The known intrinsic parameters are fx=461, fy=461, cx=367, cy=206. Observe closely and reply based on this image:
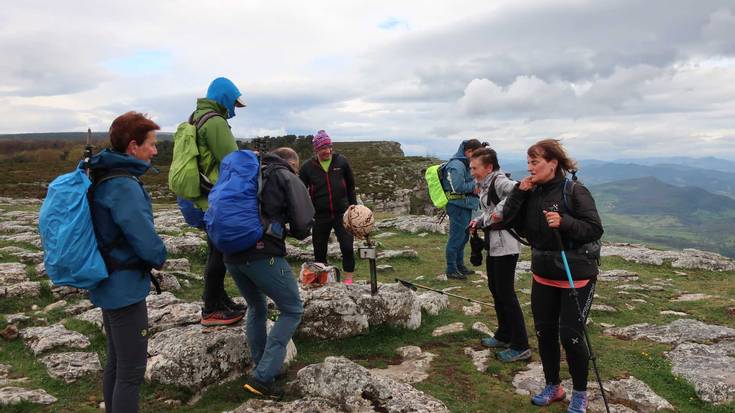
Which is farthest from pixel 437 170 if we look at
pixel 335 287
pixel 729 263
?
pixel 729 263

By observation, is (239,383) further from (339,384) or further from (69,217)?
(69,217)

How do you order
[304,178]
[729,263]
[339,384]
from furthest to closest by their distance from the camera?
[729,263], [304,178], [339,384]

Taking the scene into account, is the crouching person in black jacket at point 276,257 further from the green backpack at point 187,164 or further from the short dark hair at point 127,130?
the short dark hair at point 127,130

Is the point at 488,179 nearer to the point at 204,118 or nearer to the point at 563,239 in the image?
the point at 563,239

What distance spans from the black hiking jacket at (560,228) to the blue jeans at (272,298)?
305 centimetres

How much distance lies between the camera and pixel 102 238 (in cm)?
441

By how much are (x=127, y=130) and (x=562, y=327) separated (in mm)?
5389

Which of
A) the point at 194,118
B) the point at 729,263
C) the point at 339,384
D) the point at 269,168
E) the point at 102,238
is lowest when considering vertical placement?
the point at 729,263

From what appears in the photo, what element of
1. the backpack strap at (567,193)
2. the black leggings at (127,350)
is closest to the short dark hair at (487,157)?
the backpack strap at (567,193)

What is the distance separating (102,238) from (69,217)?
0.35 meters

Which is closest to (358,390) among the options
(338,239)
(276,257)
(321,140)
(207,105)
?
(276,257)

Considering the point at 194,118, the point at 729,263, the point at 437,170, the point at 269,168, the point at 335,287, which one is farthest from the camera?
the point at 729,263

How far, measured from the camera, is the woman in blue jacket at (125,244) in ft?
14.4

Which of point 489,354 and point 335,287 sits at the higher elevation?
point 335,287
